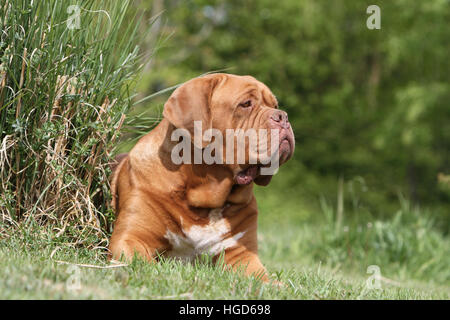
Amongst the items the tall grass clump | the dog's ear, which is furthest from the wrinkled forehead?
→ the tall grass clump

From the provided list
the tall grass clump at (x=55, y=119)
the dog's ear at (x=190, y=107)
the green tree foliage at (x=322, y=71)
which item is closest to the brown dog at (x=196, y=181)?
the dog's ear at (x=190, y=107)

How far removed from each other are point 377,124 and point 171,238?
11.0 m

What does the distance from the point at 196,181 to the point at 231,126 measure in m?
0.39

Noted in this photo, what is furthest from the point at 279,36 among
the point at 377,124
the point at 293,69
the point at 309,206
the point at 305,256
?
the point at 305,256

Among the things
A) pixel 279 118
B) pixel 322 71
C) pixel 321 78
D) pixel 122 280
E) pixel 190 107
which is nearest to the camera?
pixel 122 280

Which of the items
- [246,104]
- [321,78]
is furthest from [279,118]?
[321,78]

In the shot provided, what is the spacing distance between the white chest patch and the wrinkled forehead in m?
0.71

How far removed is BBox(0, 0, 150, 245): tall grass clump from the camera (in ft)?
10.5

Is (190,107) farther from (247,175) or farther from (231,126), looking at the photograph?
(247,175)

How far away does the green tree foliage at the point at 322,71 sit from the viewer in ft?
43.5

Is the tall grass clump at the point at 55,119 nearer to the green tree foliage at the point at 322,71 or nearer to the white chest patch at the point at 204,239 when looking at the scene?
the white chest patch at the point at 204,239

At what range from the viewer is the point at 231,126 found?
3.32m

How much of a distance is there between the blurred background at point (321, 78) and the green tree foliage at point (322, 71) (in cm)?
3

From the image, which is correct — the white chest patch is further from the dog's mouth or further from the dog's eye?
the dog's eye
